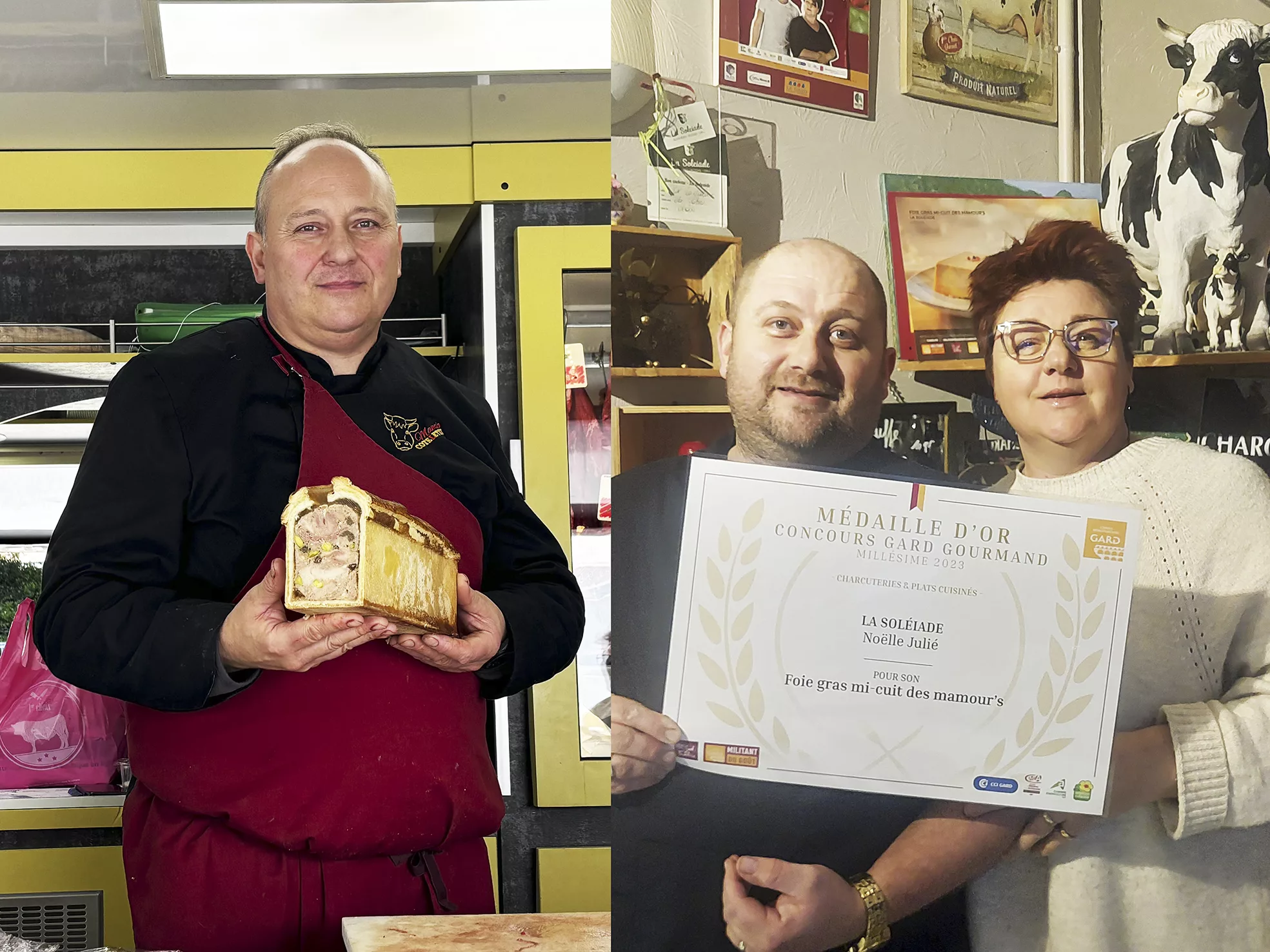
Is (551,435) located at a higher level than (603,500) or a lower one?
higher

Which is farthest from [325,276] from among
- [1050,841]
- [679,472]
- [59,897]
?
[59,897]

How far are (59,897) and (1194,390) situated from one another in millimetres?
2218

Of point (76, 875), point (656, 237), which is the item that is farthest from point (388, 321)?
point (656, 237)

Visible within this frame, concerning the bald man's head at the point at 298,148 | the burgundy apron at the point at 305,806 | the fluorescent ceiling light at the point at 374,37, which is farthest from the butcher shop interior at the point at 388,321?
the burgundy apron at the point at 305,806

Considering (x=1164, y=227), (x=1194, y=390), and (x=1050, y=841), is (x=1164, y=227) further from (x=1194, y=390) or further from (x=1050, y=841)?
(x=1050, y=841)

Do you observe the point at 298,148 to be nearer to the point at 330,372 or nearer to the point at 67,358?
the point at 330,372

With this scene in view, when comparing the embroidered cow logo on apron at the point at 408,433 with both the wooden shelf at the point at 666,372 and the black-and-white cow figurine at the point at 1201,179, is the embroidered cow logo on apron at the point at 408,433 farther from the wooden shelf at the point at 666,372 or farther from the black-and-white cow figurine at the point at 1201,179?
the black-and-white cow figurine at the point at 1201,179

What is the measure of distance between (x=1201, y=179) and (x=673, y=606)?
1.59 feet

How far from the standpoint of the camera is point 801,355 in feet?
Answer: 2.43

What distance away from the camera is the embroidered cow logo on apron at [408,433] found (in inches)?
57.2

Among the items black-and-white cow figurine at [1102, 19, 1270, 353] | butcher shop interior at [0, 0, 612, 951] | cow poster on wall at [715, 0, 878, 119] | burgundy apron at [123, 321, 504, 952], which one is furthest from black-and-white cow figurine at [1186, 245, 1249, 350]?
butcher shop interior at [0, 0, 612, 951]

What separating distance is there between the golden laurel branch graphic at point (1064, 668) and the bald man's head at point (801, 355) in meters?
0.18

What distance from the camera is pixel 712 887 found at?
74 cm

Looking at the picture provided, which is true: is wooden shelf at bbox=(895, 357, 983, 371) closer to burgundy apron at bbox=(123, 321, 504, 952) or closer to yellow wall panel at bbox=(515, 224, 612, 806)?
burgundy apron at bbox=(123, 321, 504, 952)
